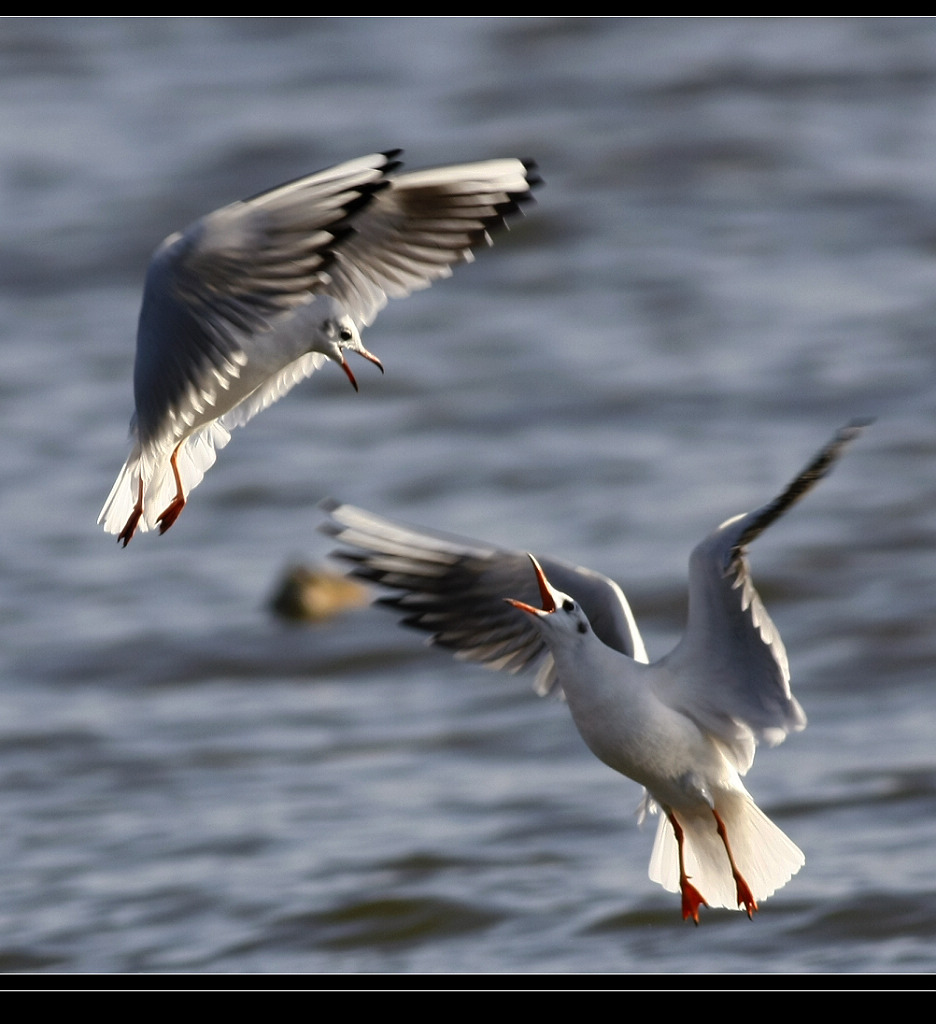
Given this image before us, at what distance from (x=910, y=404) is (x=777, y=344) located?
4.13ft

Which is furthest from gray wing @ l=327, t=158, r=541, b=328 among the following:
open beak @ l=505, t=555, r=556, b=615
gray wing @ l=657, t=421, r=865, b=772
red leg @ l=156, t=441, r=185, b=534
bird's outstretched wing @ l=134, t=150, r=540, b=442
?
gray wing @ l=657, t=421, r=865, b=772

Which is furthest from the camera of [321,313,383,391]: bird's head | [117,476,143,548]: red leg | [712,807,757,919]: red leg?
[712,807,757,919]: red leg

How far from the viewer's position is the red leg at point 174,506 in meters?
5.01

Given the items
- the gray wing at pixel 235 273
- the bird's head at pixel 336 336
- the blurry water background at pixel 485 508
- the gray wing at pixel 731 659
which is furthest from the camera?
the blurry water background at pixel 485 508

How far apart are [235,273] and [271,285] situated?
0.09 m

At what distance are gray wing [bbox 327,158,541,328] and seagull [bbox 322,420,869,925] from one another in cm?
62

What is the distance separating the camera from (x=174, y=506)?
5086mm

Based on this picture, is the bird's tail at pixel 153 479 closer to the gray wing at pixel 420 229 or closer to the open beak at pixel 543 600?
the gray wing at pixel 420 229

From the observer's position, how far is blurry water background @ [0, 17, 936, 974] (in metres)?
8.55

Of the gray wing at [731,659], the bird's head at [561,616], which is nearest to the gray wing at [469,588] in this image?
the gray wing at [731,659]

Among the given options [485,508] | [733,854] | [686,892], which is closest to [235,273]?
[686,892]

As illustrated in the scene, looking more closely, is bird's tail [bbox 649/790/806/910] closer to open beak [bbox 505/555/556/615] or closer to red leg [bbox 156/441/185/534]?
open beak [bbox 505/555/556/615]

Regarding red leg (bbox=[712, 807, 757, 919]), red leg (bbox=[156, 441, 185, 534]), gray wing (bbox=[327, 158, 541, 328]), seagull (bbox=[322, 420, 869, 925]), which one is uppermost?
gray wing (bbox=[327, 158, 541, 328])

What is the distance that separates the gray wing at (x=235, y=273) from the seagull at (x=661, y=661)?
0.52 m
